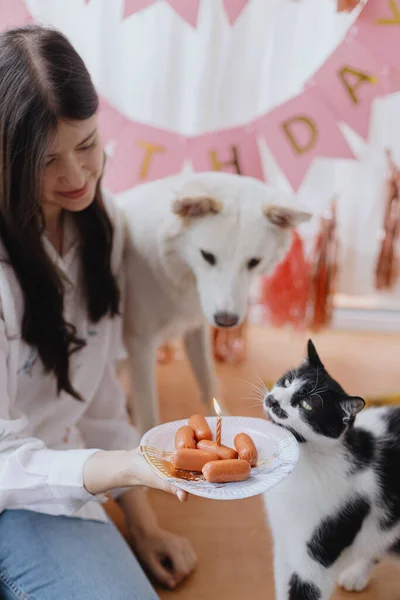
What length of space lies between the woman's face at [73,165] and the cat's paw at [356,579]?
0.72 m

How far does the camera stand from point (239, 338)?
173 centimetres

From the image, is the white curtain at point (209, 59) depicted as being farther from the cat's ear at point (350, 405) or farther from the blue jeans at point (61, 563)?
the blue jeans at point (61, 563)

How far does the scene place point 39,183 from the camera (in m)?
0.86

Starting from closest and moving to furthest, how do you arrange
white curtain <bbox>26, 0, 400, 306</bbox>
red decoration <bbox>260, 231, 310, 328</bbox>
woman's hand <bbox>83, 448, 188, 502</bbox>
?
woman's hand <bbox>83, 448, 188, 502</bbox> < white curtain <bbox>26, 0, 400, 306</bbox> < red decoration <bbox>260, 231, 310, 328</bbox>

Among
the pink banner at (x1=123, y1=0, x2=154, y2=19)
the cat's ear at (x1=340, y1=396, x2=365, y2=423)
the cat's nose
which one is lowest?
the cat's nose

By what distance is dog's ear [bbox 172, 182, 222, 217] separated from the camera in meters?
0.97

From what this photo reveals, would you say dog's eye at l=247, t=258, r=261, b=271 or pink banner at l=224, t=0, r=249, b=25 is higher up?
pink banner at l=224, t=0, r=249, b=25

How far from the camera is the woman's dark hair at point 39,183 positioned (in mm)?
803

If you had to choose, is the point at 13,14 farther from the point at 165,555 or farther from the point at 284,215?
the point at 165,555

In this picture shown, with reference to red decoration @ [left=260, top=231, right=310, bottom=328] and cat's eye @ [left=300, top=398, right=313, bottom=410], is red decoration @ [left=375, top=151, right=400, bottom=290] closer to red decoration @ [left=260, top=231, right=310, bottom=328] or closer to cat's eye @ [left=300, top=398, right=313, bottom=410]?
red decoration @ [left=260, top=231, right=310, bottom=328]

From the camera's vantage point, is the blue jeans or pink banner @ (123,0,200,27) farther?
pink banner @ (123,0,200,27)

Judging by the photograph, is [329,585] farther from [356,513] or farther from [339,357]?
[339,357]

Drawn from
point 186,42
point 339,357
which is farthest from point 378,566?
point 186,42

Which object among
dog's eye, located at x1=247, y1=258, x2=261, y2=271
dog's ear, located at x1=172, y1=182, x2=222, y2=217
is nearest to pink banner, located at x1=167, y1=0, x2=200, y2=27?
dog's ear, located at x1=172, y1=182, x2=222, y2=217
